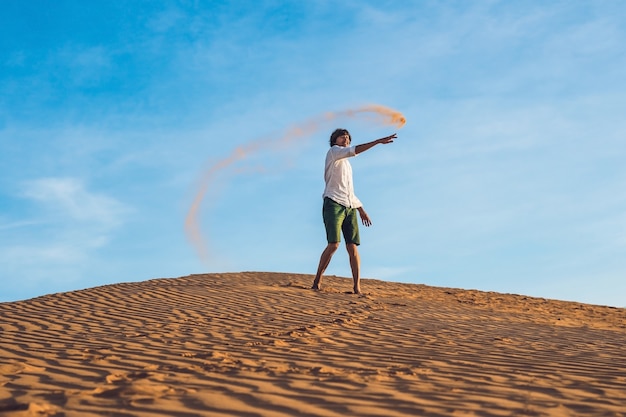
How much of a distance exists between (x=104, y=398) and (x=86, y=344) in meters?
2.52

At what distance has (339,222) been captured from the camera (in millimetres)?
10336

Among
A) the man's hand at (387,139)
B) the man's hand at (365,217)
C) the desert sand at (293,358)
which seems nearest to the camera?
the desert sand at (293,358)

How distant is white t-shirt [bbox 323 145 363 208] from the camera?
1036cm

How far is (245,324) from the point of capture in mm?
7484

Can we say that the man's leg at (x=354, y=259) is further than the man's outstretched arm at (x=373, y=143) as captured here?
Yes

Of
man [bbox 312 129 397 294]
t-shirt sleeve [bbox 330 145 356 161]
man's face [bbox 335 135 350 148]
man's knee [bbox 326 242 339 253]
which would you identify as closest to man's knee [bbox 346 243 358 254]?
man [bbox 312 129 397 294]

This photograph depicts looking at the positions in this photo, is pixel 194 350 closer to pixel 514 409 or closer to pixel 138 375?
pixel 138 375

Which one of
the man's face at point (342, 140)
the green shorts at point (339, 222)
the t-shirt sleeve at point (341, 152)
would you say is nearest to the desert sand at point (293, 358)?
the green shorts at point (339, 222)

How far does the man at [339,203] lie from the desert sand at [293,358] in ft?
2.38

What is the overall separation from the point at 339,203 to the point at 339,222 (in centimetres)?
29

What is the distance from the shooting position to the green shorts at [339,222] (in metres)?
10.3

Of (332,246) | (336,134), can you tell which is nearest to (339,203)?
(332,246)

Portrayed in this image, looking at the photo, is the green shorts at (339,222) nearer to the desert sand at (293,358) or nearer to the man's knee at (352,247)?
the man's knee at (352,247)

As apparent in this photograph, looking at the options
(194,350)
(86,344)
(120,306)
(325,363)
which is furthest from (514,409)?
(120,306)
